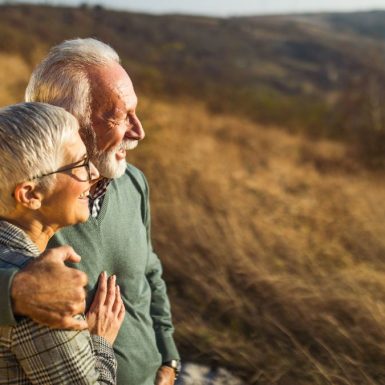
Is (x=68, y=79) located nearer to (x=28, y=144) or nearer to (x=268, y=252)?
(x=28, y=144)

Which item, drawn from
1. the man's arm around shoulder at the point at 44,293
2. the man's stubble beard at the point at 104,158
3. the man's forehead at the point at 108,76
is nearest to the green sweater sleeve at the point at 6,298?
the man's arm around shoulder at the point at 44,293

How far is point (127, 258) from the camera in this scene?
229 centimetres

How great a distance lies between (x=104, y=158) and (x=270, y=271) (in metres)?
3.25

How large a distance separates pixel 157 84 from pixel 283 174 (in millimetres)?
7471

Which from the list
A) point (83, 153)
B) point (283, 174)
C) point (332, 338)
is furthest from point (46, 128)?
point (283, 174)

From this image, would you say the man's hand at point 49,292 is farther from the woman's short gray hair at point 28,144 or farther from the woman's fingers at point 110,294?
the woman's fingers at point 110,294

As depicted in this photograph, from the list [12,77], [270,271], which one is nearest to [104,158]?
[270,271]

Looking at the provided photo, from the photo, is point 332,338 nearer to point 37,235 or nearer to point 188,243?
point 188,243

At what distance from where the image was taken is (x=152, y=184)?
24.5ft

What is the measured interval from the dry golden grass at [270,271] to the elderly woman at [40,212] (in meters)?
1.97

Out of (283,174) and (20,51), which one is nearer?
(283,174)

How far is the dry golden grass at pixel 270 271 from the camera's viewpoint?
395 cm

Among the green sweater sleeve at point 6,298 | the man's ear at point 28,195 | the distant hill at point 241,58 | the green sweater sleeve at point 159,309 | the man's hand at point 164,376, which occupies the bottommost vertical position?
the distant hill at point 241,58

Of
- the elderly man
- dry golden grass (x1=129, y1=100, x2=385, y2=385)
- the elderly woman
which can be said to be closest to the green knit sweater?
the elderly man
